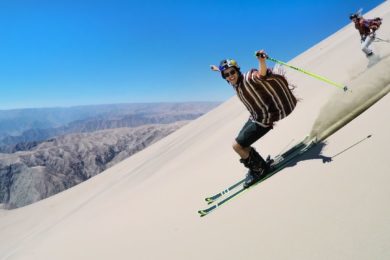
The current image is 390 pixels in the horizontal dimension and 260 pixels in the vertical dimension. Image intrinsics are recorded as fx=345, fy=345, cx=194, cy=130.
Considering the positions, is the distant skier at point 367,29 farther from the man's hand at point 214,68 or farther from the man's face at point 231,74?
the man's face at point 231,74

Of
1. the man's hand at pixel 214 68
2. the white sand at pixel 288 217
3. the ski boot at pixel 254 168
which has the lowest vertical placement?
the white sand at pixel 288 217

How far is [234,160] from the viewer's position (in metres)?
6.80

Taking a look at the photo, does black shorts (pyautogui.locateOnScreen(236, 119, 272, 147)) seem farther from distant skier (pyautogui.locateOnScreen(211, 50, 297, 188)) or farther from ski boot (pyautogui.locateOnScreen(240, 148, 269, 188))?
ski boot (pyautogui.locateOnScreen(240, 148, 269, 188))

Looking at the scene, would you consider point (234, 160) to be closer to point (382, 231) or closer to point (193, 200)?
point (193, 200)

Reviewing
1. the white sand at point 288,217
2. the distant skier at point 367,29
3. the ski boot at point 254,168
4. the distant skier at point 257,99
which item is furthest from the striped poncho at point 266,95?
the distant skier at point 367,29

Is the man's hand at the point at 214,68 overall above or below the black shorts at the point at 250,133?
above

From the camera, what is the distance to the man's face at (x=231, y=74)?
4.56m

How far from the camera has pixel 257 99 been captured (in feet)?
15.1

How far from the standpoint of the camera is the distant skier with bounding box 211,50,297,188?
4484 millimetres

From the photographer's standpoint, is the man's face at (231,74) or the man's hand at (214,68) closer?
the man's face at (231,74)

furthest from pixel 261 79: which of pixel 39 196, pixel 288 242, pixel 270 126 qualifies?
pixel 39 196

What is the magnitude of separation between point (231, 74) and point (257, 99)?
482mm

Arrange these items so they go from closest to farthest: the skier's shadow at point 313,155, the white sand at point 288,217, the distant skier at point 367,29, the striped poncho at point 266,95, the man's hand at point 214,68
Answer: the white sand at point 288,217 → the skier's shadow at point 313,155 → the striped poncho at point 266,95 → the man's hand at point 214,68 → the distant skier at point 367,29

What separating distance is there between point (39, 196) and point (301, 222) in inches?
7165
